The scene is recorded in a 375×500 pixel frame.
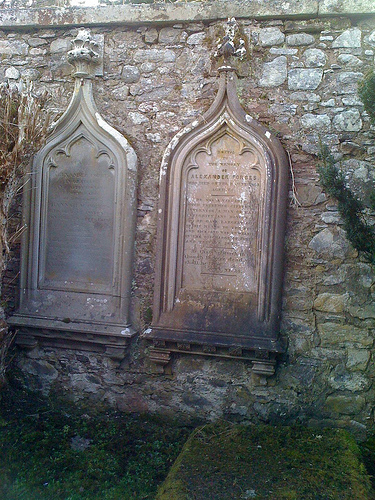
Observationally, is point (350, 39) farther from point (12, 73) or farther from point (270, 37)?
point (12, 73)

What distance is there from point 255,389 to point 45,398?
79.0 inches

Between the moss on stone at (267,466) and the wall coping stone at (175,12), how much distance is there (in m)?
3.33

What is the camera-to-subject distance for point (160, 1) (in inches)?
177

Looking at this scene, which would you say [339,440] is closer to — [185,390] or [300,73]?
[185,390]

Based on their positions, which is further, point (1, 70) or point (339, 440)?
point (1, 70)

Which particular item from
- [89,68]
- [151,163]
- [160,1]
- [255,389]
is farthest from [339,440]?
[160,1]

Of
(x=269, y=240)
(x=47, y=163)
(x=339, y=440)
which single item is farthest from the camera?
(x=47, y=163)

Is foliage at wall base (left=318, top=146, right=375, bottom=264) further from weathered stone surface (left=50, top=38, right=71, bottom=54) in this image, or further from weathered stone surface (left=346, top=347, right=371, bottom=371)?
weathered stone surface (left=50, top=38, right=71, bottom=54)

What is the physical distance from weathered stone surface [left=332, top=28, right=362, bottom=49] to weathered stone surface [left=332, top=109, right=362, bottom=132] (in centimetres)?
54

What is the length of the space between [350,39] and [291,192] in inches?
51.7

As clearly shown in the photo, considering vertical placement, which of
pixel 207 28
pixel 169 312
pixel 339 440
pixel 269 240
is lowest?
pixel 339 440

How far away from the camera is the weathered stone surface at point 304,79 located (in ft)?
13.0

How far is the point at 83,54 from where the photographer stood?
14.1 feet

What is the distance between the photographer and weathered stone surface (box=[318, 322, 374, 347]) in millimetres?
3902
